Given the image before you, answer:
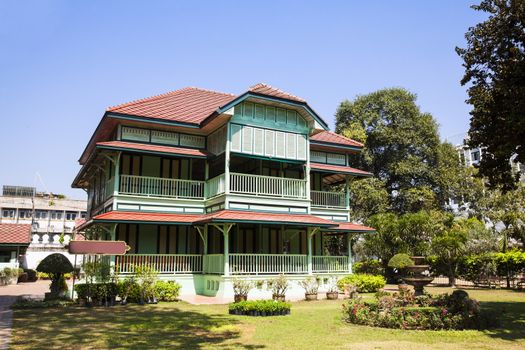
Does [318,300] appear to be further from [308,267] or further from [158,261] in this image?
[158,261]

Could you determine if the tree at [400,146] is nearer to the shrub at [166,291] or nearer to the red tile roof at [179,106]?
the red tile roof at [179,106]

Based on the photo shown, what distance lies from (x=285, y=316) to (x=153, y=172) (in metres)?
11.7

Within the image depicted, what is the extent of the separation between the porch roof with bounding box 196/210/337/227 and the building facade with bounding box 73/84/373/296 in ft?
0.18

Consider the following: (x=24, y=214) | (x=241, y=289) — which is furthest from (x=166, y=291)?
(x=24, y=214)

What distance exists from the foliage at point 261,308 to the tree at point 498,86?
27.5 feet

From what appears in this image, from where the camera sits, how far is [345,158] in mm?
27375

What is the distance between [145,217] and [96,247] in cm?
381

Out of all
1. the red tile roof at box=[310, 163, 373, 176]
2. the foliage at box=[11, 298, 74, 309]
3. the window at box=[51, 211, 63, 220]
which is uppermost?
the window at box=[51, 211, 63, 220]

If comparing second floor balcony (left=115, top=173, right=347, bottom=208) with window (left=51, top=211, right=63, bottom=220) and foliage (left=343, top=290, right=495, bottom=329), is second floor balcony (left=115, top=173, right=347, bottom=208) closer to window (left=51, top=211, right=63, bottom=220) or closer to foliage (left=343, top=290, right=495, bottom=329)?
foliage (left=343, top=290, right=495, bottom=329)

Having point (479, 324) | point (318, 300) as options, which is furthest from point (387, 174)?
point (479, 324)

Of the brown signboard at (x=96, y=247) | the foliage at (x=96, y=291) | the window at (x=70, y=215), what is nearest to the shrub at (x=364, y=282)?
the foliage at (x=96, y=291)

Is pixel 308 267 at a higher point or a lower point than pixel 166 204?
lower

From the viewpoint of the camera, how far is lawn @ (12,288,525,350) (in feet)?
32.6

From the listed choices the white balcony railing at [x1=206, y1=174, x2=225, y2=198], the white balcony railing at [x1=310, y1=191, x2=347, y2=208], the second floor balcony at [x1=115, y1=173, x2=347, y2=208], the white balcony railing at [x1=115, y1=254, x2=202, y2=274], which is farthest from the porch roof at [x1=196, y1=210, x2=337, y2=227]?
the white balcony railing at [x1=310, y1=191, x2=347, y2=208]
